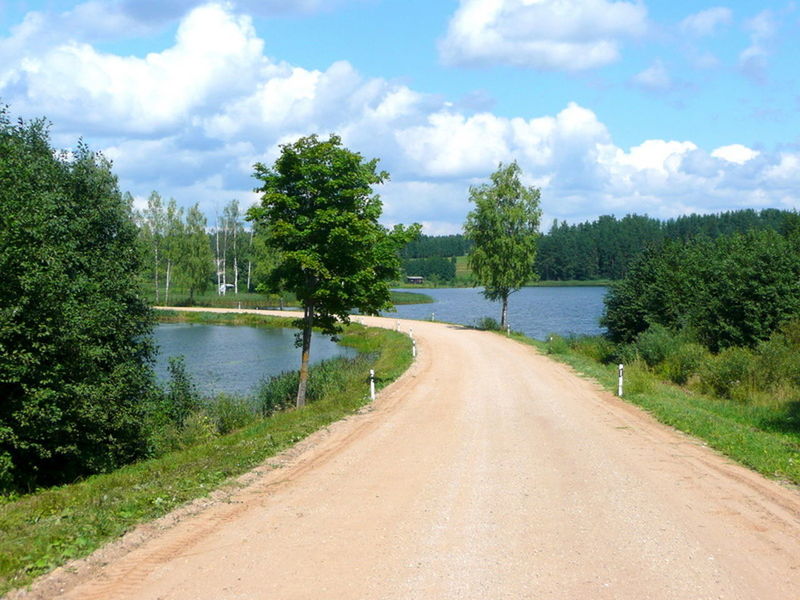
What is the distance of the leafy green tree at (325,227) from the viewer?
2095 centimetres

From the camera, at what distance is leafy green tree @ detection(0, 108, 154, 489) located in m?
13.6

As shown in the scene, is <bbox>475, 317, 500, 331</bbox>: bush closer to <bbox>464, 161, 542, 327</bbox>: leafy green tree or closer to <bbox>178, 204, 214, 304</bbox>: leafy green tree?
<bbox>464, 161, 542, 327</bbox>: leafy green tree

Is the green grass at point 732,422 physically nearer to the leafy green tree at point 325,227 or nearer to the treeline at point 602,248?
the leafy green tree at point 325,227

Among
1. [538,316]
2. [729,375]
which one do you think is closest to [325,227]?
[729,375]

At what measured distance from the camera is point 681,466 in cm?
1180

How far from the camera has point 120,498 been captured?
996 cm

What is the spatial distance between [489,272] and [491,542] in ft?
128

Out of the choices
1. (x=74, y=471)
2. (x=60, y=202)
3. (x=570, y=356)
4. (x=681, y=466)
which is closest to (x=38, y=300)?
(x=60, y=202)

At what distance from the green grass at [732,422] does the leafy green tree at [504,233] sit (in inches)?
732

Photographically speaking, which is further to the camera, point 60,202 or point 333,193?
point 333,193

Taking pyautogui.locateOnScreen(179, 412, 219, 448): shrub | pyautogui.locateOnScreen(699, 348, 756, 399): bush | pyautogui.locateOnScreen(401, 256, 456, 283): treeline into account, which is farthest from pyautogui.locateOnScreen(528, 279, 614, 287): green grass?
pyautogui.locateOnScreen(179, 412, 219, 448): shrub

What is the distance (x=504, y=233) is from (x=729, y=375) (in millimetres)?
22461

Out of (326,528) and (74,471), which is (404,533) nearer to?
A: (326,528)

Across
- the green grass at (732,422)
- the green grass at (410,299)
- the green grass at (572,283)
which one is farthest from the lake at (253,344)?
the green grass at (572,283)
